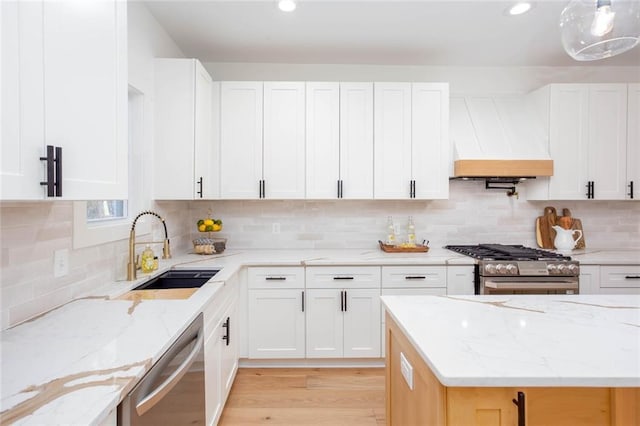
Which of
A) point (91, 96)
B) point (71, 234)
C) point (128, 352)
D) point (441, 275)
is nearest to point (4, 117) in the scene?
point (91, 96)

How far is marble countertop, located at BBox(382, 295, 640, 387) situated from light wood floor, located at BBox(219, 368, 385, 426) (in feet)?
3.66

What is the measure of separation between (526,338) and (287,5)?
2.41 metres

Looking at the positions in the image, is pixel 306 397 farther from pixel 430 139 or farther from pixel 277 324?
pixel 430 139

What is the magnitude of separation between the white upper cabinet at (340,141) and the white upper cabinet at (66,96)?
1.82 m

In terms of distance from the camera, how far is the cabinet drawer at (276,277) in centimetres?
275

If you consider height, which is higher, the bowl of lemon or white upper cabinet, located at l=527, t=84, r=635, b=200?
white upper cabinet, located at l=527, t=84, r=635, b=200

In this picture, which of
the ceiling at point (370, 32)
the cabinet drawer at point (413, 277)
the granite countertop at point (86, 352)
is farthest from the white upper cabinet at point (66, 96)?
the cabinet drawer at point (413, 277)

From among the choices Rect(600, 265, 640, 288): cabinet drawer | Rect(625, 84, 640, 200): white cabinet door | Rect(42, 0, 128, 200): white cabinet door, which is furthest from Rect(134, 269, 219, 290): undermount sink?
Rect(625, 84, 640, 200): white cabinet door

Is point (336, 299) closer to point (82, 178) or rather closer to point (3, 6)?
point (82, 178)

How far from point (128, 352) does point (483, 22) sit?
3116mm

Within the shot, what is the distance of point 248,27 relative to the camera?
2.67 metres

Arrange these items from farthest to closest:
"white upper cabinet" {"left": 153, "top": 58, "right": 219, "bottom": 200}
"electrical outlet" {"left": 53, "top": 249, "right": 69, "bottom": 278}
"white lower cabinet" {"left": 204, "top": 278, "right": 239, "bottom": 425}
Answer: "white upper cabinet" {"left": 153, "top": 58, "right": 219, "bottom": 200} < "white lower cabinet" {"left": 204, "top": 278, "right": 239, "bottom": 425} < "electrical outlet" {"left": 53, "top": 249, "right": 69, "bottom": 278}

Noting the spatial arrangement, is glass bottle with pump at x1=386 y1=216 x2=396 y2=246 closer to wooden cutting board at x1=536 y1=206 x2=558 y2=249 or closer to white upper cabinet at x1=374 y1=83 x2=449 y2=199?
white upper cabinet at x1=374 y1=83 x2=449 y2=199

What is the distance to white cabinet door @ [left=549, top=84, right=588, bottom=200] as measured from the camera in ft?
10.2
